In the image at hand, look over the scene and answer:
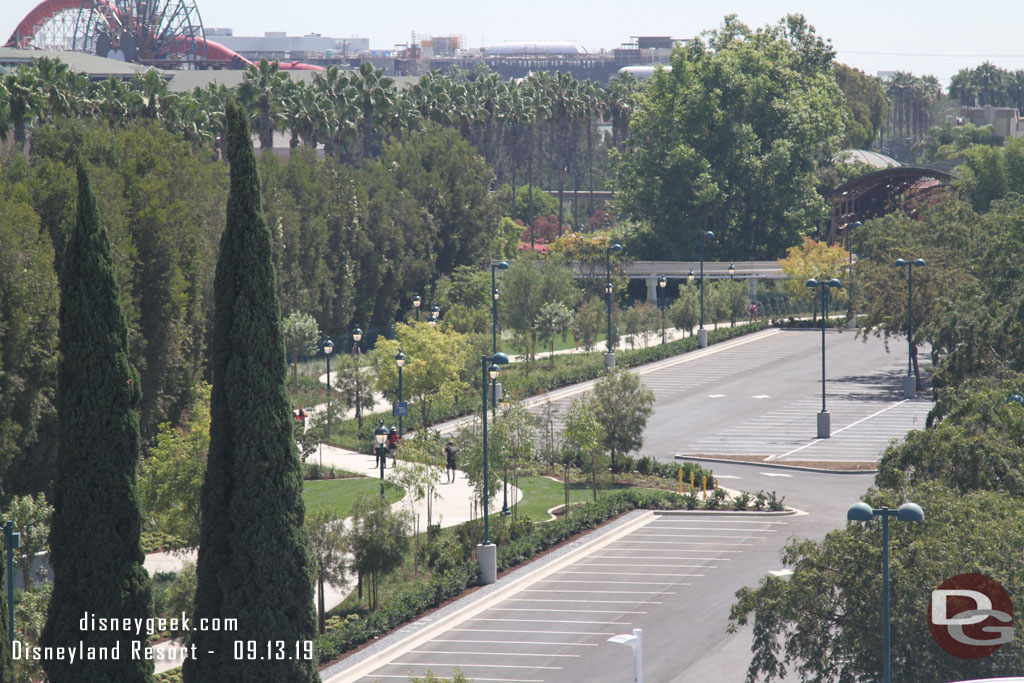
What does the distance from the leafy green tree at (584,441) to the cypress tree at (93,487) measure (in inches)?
959

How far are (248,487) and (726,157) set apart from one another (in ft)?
293

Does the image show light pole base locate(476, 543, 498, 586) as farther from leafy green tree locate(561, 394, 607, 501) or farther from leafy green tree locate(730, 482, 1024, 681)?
leafy green tree locate(730, 482, 1024, 681)

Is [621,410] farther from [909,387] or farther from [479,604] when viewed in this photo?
[909,387]

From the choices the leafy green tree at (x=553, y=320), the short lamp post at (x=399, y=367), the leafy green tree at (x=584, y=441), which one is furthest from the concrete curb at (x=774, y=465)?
the leafy green tree at (x=553, y=320)

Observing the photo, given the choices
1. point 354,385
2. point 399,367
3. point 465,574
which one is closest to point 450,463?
point 399,367

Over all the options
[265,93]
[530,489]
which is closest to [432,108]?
[265,93]

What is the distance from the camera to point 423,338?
59.5m

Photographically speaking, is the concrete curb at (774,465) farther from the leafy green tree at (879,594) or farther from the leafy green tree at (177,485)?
the leafy green tree at (879,594)

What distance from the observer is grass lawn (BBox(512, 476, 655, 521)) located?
4828 centimetres

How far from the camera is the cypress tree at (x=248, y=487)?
24859 mm

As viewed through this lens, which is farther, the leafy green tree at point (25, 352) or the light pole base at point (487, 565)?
the leafy green tree at point (25, 352)

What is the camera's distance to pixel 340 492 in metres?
49.9

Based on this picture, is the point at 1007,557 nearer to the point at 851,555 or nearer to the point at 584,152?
the point at 851,555
